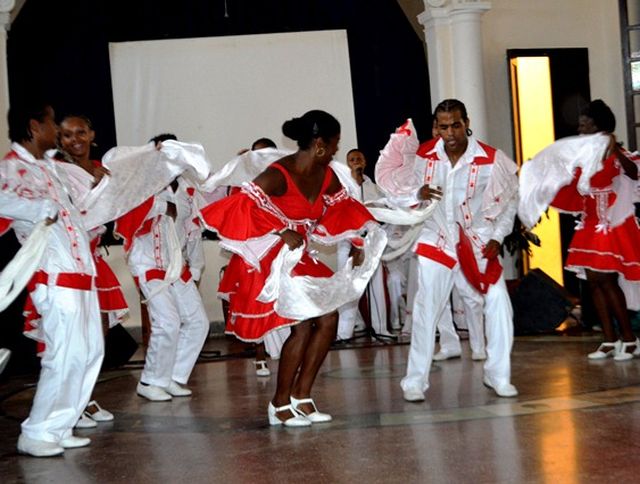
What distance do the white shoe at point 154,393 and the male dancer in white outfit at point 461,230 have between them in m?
1.66

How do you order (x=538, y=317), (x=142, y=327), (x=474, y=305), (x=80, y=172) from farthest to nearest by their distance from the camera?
(x=142, y=327) → (x=538, y=317) → (x=474, y=305) → (x=80, y=172)

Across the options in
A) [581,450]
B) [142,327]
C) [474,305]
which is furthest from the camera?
[142,327]

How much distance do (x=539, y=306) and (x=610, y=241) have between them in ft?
6.44

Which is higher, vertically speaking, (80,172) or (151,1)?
(151,1)

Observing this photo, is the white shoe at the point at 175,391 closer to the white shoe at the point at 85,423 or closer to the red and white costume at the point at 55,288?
the white shoe at the point at 85,423

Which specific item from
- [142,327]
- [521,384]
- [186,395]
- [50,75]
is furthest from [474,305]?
[50,75]

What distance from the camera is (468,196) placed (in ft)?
21.5

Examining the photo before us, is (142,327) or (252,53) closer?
(142,327)

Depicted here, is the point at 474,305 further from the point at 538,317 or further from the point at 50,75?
the point at 50,75

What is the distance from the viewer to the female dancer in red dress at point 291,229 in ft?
18.8

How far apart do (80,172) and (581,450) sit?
2.98m

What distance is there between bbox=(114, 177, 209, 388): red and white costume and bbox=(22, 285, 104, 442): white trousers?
141 centimetres

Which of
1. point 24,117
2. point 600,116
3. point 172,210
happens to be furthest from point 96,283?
point 600,116

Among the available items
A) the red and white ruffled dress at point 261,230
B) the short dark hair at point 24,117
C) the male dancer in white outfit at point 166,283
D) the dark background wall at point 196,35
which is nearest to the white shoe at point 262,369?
the male dancer in white outfit at point 166,283
